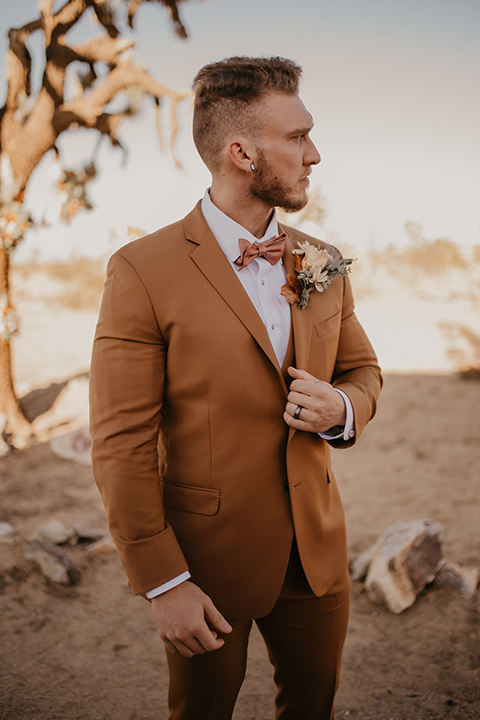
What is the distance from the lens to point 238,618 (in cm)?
159

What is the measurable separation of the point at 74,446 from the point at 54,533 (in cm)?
228

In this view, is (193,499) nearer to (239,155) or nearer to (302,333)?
(302,333)

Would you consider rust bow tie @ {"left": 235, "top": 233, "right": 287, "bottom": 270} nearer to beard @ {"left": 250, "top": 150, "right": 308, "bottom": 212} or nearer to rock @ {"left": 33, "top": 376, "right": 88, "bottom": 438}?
beard @ {"left": 250, "top": 150, "right": 308, "bottom": 212}

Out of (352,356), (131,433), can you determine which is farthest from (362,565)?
(131,433)

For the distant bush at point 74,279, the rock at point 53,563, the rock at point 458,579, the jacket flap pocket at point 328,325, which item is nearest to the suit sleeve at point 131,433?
the jacket flap pocket at point 328,325

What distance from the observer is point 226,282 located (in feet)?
4.88

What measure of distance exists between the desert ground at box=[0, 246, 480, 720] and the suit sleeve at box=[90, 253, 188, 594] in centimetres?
178

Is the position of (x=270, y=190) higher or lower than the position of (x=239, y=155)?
lower

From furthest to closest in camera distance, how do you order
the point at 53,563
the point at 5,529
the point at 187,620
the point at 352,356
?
the point at 5,529
the point at 53,563
the point at 352,356
the point at 187,620

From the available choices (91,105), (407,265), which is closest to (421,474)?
(91,105)

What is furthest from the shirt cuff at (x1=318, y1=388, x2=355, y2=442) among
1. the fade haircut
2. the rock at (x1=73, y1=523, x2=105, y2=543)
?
the rock at (x1=73, y1=523, x2=105, y2=543)

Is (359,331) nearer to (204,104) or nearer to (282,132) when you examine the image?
(282,132)

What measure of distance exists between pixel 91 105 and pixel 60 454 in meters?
4.31

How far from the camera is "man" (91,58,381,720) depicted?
139 cm
